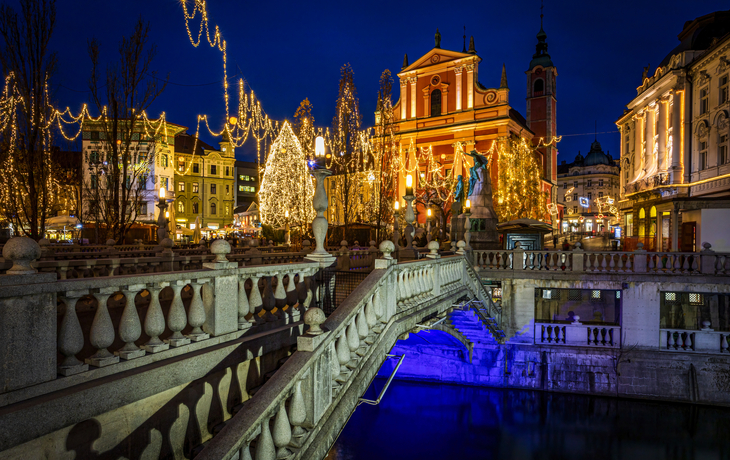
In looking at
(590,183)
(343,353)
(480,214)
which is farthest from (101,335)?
(590,183)

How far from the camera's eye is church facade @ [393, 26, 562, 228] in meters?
36.0

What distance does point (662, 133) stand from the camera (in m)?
31.1

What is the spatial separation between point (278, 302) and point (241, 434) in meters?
2.69

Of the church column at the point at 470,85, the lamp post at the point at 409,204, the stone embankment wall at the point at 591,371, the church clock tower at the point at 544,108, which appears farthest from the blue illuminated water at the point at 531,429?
the church clock tower at the point at 544,108

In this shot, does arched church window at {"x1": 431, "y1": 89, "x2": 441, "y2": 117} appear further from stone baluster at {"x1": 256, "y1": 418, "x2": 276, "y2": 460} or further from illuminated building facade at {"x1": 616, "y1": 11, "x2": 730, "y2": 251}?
stone baluster at {"x1": 256, "y1": 418, "x2": 276, "y2": 460}

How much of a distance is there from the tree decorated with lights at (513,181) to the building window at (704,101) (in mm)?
12822

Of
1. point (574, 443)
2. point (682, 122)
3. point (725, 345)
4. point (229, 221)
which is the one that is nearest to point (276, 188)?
point (574, 443)

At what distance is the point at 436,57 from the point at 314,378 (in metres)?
39.6

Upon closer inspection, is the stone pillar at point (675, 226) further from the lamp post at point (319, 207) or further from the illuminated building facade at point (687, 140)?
the lamp post at point (319, 207)

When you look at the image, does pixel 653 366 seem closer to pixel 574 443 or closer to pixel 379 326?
pixel 574 443

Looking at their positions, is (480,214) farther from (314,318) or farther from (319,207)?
(314,318)

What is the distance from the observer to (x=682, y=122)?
2908 centimetres

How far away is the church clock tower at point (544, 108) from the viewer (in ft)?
172

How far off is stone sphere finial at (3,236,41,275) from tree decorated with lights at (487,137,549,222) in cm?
3302
